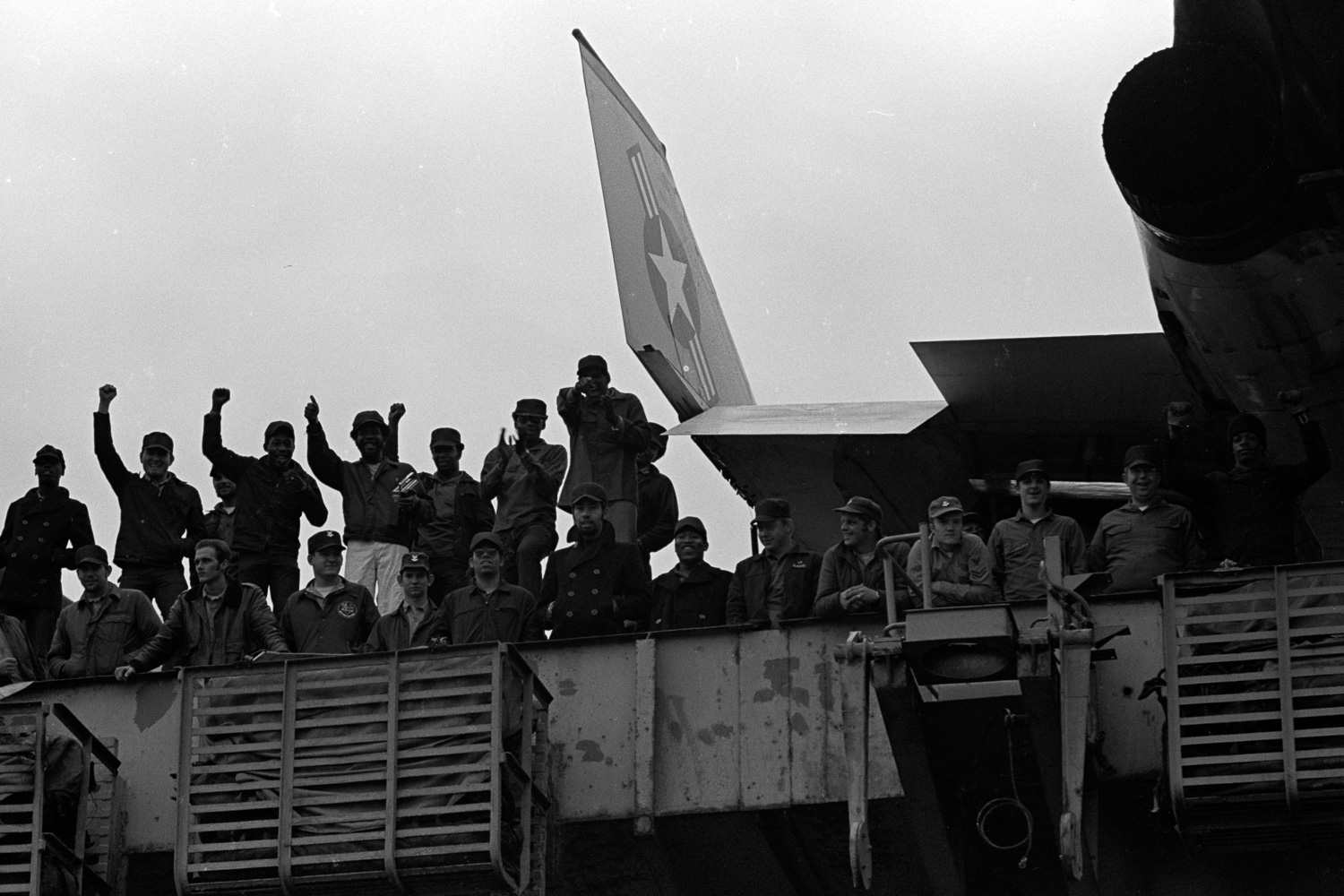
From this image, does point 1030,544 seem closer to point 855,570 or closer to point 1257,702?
point 855,570

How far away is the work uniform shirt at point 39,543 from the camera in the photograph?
16125 millimetres

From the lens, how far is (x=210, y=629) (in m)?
14.0

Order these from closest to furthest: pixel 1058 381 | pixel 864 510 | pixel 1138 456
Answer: pixel 864 510 → pixel 1138 456 → pixel 1058 381

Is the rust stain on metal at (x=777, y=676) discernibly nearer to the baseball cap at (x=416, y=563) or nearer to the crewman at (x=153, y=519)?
the baseball cap at (x=416, y=563)

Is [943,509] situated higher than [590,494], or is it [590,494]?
[590,494]

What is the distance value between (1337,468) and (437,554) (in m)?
7.83

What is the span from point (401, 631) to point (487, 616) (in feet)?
2.36

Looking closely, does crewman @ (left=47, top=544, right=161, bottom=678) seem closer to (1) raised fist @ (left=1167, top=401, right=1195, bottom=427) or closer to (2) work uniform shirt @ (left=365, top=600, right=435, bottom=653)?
(2) work uniform shirt @ (left=365, top=600, right=435, bottom=653)

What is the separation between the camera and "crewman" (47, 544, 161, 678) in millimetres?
14484

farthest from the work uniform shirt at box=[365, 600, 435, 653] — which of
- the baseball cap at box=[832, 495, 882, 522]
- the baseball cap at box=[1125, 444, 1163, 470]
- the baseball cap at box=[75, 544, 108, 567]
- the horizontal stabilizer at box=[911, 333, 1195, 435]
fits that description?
the horizontal stabilizer at box=[911, 333, 1195, 435]

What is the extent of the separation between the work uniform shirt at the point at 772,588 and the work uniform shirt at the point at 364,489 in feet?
12.0

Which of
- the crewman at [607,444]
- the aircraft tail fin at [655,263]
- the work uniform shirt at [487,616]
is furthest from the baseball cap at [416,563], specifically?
the aircraft tail fin at [655,263]

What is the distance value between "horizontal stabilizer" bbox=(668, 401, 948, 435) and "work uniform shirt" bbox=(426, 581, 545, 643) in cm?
514

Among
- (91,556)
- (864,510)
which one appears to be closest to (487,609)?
(864,510)
